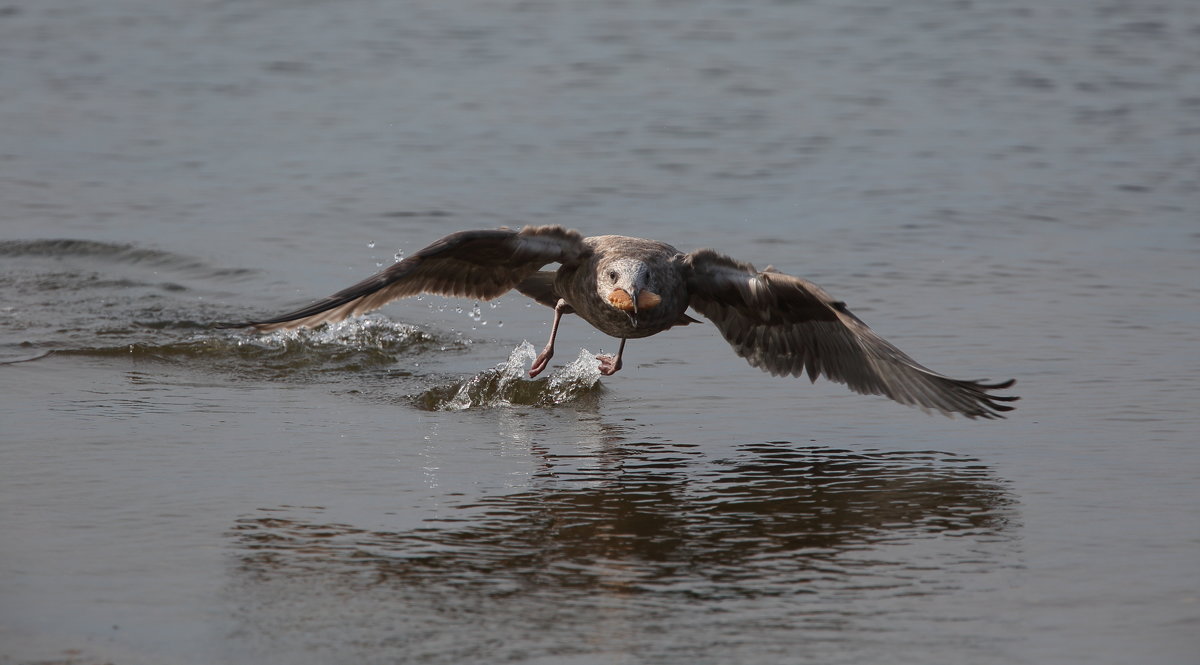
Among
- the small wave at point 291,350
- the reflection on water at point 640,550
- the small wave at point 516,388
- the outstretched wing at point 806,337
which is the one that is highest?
the outstretched wing at point 806,337

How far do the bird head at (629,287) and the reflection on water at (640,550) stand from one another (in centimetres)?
73

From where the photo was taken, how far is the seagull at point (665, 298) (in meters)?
7.29

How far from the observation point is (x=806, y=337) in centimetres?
796

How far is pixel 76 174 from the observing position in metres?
14.0

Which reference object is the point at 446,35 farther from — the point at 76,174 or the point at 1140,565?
the point at 1140,565

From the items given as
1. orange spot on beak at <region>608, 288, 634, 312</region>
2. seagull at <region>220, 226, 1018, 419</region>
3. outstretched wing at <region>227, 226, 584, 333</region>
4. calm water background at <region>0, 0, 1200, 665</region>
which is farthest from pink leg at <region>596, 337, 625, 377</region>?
orange spot on beak at <region>608, 288, 634, 312</region>

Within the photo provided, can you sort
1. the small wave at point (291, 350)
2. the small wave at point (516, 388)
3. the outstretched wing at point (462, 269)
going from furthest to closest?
the small wave at point (291, 350) < the small wave at point (516, 388) < the outstretched wing at point (462, 269)

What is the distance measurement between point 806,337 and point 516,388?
64.2 inches

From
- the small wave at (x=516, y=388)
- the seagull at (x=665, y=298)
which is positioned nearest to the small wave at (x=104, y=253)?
the small wave at (x=516, y=388)

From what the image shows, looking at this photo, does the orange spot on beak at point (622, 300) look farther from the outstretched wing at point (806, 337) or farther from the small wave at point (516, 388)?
the small wave at point (516, 388)

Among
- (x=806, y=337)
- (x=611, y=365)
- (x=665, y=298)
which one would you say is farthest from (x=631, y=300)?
(x=806, y=337)

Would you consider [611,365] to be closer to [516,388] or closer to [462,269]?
[516,388]

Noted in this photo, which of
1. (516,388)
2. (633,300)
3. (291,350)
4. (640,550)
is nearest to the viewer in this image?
(640,550)

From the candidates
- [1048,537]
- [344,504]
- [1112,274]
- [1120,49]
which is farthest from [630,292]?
[1120,49]
